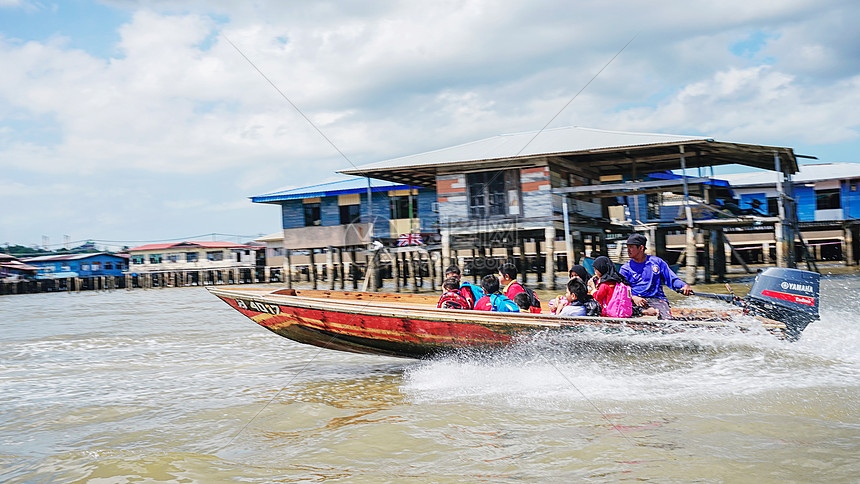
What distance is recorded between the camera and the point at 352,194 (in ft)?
86.5

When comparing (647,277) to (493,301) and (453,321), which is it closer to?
(493,301)

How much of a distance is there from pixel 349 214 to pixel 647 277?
20885 millimetres

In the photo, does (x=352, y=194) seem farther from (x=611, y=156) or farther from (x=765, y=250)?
(x=765, y=250)

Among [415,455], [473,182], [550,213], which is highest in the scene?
[473,182]

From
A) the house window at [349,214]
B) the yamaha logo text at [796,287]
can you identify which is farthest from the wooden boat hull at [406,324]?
the house window at [349,214]

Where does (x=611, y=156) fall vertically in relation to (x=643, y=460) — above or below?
above

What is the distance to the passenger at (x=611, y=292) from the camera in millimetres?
6422

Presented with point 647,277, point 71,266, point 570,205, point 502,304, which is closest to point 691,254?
point 570,205

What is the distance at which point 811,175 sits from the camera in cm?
2750

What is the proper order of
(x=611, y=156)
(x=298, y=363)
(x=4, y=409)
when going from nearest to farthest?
(x=4, y=409)
(x=298, y=363)
(x=611, y=156)

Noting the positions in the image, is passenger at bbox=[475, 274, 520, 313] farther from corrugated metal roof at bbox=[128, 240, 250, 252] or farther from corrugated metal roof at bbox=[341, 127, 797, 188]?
corrugated metal roof at bbox=[128, 240, 250, 252]

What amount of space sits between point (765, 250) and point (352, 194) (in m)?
19.3

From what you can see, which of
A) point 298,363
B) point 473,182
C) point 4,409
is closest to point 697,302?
point 473,182

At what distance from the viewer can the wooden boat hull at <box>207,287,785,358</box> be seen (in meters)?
6.22
